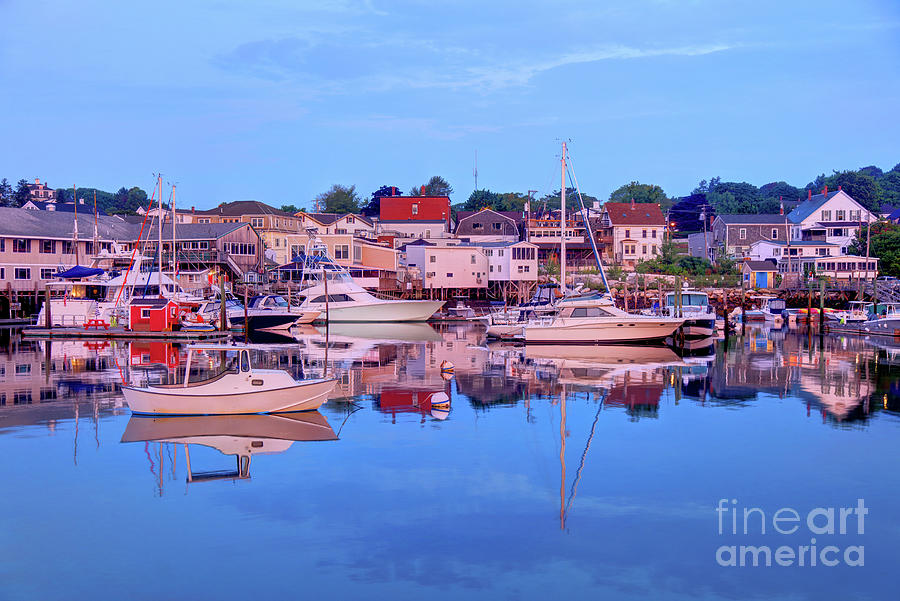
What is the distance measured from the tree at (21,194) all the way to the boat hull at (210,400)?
5089 inches

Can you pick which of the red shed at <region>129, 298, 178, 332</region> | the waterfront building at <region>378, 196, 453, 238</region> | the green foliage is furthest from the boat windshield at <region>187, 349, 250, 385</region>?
the green foliage

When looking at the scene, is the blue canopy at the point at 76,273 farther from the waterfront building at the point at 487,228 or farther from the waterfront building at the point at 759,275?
the waterfront building at the point at 759,275

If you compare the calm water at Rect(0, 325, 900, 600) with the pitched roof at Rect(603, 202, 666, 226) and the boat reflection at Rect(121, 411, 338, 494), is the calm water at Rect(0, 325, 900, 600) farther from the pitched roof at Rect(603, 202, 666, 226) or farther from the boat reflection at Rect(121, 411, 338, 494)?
the pitched roof at Rect(603, 202, 666, 226)

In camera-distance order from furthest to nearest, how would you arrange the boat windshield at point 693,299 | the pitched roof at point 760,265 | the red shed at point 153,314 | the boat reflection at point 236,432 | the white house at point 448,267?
the pitched roof at point 760,265, the white house at point 448,267, the boat windshield at point 693,299, the red shed at point 153,314, the boat reflection at point 236,432

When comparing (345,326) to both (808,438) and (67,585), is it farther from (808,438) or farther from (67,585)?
(67,585)

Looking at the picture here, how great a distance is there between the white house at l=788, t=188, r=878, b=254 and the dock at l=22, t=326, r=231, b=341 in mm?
82784

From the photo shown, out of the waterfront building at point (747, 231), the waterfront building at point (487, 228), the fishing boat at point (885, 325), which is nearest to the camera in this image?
the fishing boat at point (885, 325)

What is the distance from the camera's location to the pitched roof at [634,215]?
10925cm

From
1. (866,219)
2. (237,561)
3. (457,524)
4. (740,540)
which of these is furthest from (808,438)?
(866,219)

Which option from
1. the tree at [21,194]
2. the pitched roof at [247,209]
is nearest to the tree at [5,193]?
the tree at [21,194]

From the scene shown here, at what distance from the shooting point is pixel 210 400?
2230 centimetres

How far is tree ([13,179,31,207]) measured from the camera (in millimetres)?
138500

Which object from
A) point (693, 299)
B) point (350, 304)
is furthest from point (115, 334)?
point (693, 299)

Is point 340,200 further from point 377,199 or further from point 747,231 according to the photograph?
point 747,231
